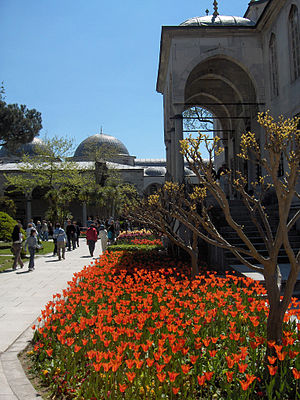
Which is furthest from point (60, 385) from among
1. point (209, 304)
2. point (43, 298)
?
point (43, 298)

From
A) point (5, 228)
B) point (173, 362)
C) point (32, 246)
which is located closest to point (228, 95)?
point (5, 228)

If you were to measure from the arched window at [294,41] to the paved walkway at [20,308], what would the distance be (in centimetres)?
1069

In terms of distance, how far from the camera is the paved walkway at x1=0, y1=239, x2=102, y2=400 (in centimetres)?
393

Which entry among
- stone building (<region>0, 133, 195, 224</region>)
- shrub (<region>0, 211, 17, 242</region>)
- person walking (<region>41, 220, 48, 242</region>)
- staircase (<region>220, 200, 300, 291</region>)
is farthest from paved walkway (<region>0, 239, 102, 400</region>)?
stone building (<region>0, 133, 195, 224</region>)

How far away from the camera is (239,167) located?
22.6 meters

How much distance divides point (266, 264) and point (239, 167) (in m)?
19.4

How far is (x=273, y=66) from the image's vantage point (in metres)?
16.5

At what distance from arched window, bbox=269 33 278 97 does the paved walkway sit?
1051cm

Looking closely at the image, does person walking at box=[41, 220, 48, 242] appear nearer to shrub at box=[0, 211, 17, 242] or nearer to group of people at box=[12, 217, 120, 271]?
group of people at box=[12, 217, 120, 271]

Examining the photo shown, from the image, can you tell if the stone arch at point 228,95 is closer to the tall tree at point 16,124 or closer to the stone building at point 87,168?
the tall tree at point 16,124

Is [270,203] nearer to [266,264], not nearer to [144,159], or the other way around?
[266,264]

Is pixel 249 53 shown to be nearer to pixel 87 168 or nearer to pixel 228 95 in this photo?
pixel 228 95

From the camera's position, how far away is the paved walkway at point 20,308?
3.93m

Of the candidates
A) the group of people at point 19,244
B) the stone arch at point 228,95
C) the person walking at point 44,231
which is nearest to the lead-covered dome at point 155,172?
the person walking at point 44,231
